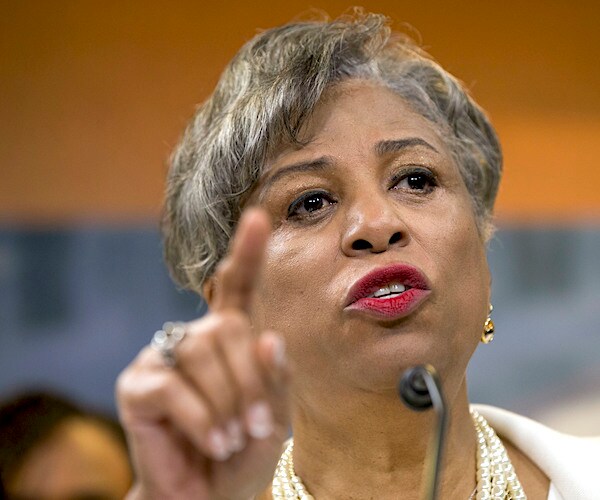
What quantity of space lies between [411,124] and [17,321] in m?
1.81

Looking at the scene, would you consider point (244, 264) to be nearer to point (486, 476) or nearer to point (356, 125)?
point (356, 125)

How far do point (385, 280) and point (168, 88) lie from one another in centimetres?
212

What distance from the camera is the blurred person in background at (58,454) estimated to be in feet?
8.18

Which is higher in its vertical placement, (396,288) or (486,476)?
(396,288)

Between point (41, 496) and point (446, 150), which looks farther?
point (41, 496)

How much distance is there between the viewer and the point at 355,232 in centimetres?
162

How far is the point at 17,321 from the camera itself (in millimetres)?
3248

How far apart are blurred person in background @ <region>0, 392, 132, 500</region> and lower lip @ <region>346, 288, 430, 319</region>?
4.07ft

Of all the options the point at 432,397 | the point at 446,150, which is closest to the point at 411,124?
the point at 446,150

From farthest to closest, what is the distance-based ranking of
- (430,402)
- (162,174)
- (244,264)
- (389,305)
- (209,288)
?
(162,174) < (209,288) < (389,305) < (430,402) < (244,264)

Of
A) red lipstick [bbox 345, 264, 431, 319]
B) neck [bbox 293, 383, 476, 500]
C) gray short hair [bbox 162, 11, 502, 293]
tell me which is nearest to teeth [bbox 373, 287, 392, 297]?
red lipstick [bbox 345, 264, 431, 319]

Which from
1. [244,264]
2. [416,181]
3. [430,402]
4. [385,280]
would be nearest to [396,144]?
[416,181]

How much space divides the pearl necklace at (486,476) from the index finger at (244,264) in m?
0.79

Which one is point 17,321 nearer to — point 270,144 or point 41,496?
point 41,496
